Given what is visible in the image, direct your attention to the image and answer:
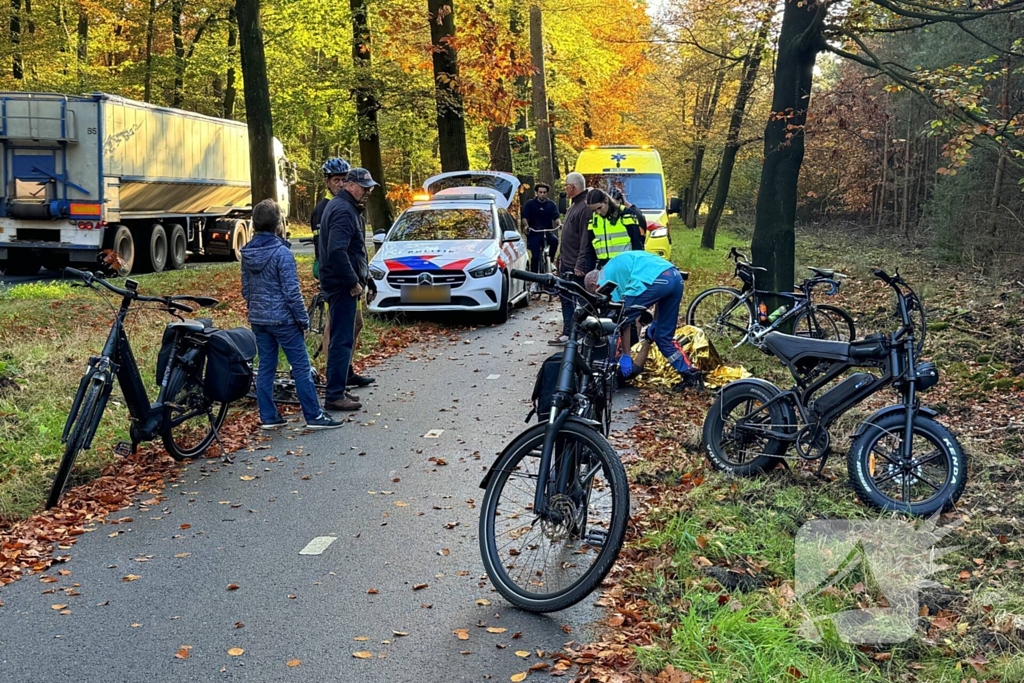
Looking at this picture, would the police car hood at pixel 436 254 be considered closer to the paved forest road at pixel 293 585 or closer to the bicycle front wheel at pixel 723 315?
the bicycle front wheel at pixel 723 315

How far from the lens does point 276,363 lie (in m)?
8.35

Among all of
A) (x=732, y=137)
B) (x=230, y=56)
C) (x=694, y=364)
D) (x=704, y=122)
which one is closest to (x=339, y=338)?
(x=694, y=364)

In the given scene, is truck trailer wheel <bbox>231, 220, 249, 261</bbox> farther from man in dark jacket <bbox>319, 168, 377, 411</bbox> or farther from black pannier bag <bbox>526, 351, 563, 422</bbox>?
black pannier bag <bbox>526, 351, 563, 422</bbox>

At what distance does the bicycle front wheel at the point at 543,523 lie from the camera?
4535 mm

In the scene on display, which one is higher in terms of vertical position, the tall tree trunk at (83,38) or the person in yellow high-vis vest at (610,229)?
the tall tree trunk at (83,38)

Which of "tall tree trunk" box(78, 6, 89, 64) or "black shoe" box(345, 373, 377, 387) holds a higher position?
"tall tree trunk" box(78, 6, 89, 64)

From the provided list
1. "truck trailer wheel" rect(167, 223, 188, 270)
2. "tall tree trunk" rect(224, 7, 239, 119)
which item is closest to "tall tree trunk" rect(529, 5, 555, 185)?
"tall tree trunk" rect(224, 7, 239, 119)

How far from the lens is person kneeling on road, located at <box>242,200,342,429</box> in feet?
26.4

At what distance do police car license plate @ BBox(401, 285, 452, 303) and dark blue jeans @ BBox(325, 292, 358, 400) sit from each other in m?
4.58

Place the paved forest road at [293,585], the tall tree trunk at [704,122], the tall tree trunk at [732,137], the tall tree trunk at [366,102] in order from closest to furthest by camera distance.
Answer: the paved forest road at [293,585] → the tall tree trunk at [366,102] → the tall tree trunk at [732,137] → the tall tree trunk at [704,122]

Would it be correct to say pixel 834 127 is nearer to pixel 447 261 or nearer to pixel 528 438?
pixel 447 261

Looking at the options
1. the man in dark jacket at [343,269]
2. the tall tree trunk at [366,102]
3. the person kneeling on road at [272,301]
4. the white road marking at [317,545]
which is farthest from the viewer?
the tall tree trunk at [366,102]

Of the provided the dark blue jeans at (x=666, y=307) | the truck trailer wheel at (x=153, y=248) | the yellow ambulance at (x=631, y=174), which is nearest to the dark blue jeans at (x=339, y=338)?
the dark blue jeans at (x=666, y=307)

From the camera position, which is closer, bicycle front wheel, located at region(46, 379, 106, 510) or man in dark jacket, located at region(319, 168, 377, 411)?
bicycle front wheel, located at region(46, 379, 106, 510)
